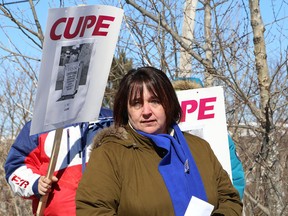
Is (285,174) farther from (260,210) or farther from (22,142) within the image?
(22,142)

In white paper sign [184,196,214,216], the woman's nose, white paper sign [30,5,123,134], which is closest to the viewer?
white paper sign [184,196,214,216]

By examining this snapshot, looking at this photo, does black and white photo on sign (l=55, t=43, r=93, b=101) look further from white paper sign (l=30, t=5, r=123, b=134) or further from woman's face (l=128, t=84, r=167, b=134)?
woman's face (l=128, t=84, r=167, b=134)

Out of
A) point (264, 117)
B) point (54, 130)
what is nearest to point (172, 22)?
point (264, 117)

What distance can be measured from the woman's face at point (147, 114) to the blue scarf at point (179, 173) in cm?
4

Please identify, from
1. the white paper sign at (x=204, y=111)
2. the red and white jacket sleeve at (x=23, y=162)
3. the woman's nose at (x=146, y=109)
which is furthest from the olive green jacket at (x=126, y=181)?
the white paper sign at (x=204, y=111)

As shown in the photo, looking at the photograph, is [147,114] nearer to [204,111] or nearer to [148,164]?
[148,164]

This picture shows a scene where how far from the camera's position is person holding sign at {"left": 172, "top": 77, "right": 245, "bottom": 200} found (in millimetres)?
3793

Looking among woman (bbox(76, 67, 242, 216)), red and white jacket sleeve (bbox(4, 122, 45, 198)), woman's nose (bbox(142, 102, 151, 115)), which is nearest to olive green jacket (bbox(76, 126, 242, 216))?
woman (bbox(76, 67, 242, 216))

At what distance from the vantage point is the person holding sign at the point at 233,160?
3.79 m

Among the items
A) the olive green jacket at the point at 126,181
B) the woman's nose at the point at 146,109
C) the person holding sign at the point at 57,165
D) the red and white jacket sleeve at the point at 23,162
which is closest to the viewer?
the olive green jacket at the point at 126,181

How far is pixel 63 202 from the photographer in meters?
3.49

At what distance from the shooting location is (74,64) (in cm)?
337

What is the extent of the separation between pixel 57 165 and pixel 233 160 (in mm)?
1087

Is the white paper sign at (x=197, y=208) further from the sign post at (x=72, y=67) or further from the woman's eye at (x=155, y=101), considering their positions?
the sign post at (x=72, y=67)
